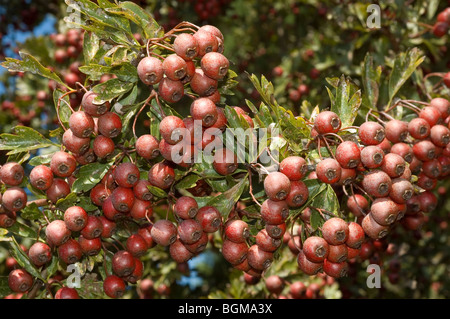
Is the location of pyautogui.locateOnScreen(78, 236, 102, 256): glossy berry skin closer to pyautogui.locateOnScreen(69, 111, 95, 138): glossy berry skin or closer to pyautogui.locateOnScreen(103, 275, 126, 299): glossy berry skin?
pyautogui.locateOnScreen(103, 275, 126, 299): glossy berry skin

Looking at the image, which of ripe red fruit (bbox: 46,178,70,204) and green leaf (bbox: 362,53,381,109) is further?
green leaf (bbox: 362,53,381,109)

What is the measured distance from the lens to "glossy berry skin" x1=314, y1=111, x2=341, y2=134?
7.12 ft

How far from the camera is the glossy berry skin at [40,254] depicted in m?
2.37

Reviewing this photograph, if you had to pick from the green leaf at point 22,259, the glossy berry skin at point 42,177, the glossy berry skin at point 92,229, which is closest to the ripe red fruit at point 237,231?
the glossy berry skin at point 92,229

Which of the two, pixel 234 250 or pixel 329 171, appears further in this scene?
pixel 234 250

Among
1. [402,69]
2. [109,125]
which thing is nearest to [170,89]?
[109,125]

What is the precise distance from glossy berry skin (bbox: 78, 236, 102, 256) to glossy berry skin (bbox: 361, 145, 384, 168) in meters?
1.21

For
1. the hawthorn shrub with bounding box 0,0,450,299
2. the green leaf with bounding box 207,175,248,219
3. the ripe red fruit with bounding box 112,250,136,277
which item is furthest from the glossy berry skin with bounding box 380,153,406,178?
the ripe red fruit with bounding box 112,250,136,277

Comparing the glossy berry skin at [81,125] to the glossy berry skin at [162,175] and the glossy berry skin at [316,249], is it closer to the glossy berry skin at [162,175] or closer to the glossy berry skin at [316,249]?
the glossy berry skin at [162,175]

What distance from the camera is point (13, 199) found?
2.39 meters

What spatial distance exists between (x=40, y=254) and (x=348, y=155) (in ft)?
4.63

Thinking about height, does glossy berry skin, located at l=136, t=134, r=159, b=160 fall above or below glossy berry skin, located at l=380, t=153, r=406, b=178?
below

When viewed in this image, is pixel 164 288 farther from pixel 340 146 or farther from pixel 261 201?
pixel 340 146

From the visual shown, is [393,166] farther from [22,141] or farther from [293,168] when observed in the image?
[22,141]
